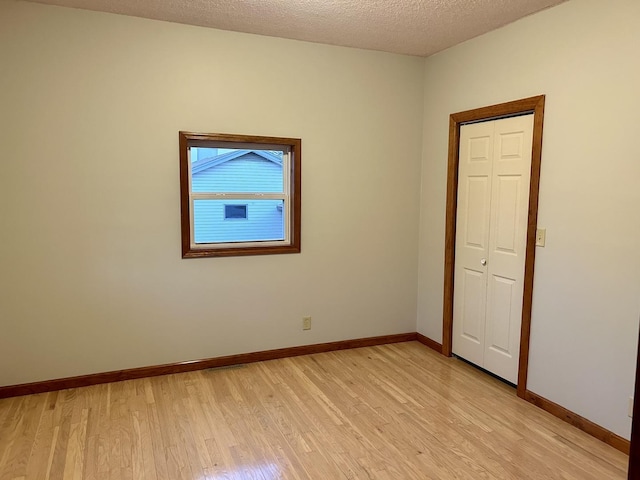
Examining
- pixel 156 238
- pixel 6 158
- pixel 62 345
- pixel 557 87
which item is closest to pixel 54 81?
pixel 6 158

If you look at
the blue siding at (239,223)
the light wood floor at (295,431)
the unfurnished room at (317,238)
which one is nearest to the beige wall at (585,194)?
the unfurnished room at (317,238)

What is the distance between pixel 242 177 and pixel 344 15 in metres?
1.40

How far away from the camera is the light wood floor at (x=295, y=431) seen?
7.32 ft

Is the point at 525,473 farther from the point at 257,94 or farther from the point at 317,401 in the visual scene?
the point at 257,94

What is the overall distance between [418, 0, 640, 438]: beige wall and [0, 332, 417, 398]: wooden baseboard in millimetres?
1465

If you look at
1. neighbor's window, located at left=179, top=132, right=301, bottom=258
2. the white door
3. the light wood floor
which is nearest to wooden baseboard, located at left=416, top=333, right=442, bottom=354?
the white door

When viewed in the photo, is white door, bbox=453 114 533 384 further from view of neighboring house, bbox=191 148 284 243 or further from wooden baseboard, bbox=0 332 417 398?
view of neighboring house, bbox=191 148 284 243

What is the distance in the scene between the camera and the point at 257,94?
3387 mm

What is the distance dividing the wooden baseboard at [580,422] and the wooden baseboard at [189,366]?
142cm

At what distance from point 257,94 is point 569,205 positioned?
232 centimetres

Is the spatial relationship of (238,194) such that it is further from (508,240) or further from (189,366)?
(508,240)

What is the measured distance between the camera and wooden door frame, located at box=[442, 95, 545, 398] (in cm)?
284

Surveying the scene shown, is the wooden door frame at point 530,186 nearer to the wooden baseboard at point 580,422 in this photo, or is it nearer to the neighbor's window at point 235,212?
the wooden baseboard at point 580,422

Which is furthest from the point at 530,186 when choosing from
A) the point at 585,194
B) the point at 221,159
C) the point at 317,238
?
the point at 221,159
